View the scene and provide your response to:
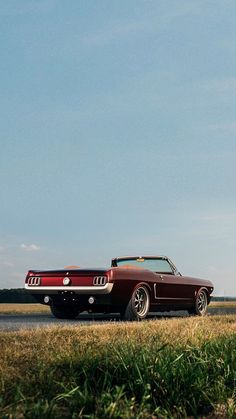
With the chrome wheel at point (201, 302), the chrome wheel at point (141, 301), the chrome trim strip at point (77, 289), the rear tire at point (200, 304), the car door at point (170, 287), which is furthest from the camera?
the chrome wheel at point (201, 302)

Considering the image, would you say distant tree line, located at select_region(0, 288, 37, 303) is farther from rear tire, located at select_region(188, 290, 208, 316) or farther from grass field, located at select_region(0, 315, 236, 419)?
grass field, located at select_region(0, 315, 236, 419)

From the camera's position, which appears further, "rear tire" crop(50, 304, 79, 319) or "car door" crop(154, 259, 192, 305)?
"rear tire" crop(50, 304, 79, 319)

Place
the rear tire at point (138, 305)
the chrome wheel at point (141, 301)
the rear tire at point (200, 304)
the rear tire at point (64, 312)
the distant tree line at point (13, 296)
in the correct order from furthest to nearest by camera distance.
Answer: the distant tree line at point (13, 296) → the rear tire at point (200, 304) → the rear tire at point (64, 312) → the chrome wheel at point (141, 301) → the rear tire at point (138, 305)

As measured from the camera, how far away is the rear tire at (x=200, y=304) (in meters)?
14.3

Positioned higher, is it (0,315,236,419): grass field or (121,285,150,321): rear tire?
(121,285,150,321): rear tire

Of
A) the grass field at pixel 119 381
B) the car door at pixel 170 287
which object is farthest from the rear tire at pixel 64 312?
the grass field at pixel 119 381

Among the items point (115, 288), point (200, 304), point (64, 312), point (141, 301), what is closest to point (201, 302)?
point (200, 304)

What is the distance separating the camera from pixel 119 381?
15.1 ft

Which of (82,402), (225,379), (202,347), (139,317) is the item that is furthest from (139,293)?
(82,402)

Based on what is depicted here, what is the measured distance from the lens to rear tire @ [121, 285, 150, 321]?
457 inches

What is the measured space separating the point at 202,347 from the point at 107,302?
569cm

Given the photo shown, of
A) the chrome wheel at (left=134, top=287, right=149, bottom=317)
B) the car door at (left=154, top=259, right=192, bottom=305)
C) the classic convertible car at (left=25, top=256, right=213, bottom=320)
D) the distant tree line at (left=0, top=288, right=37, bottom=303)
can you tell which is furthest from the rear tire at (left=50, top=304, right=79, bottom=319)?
the distant tree line at (left=0, top=288, right=37, bottom=303)

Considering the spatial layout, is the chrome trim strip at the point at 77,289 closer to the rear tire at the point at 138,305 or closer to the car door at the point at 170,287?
the rear tire at the point at 138,305

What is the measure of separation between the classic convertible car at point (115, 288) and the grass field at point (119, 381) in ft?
17.6
